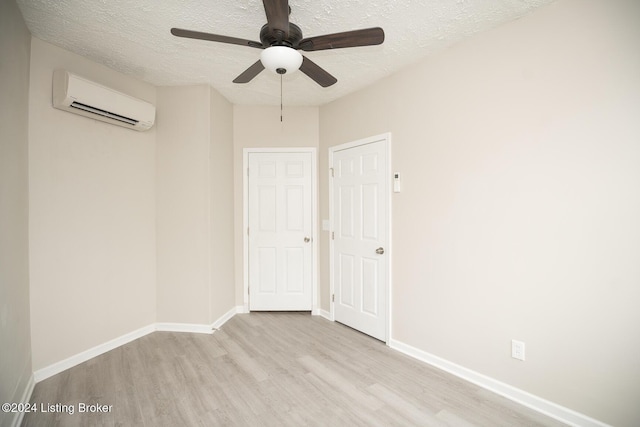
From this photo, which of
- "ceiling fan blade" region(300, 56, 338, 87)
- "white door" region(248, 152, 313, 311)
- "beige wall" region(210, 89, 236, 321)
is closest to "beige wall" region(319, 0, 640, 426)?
"ceiling fan blade" region(300, 56, 338, 87)

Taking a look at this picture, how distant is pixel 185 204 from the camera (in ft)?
10.2

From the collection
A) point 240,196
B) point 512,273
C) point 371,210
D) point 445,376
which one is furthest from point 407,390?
point 240,196

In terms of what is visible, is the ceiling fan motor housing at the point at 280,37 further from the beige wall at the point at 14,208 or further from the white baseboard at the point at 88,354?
the white baseboard at the point at 88,354

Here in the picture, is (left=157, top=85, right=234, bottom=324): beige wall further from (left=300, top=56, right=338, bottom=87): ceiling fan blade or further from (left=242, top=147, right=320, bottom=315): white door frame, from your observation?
(left=300, top=56, right=338, bottom=87): ceiling fan blade

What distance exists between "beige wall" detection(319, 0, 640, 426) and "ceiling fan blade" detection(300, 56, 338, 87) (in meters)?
1.01

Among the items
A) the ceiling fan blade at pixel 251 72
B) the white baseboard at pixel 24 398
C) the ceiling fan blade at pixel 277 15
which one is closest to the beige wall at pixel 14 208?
the white baseboard at pixel 24 398

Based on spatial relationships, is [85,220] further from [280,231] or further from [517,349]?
[517,349]

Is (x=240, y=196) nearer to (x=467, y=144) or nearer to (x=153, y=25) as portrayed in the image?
(x=153, y=25)

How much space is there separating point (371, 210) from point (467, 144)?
110 cm

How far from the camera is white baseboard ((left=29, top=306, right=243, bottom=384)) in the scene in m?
2.26

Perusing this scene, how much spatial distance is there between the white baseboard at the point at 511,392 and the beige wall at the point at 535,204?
41 mm

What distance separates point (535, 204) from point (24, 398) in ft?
12.0

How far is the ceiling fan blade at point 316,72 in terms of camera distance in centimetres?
180

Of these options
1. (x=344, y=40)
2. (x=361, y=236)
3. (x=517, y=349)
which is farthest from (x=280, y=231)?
(x=517, y=349)
